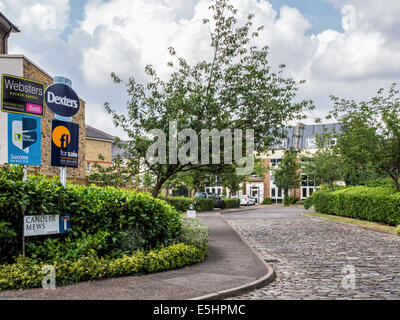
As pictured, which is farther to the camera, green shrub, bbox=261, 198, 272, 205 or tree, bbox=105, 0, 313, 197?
green shrub, bbox=261, 198, 272, 205

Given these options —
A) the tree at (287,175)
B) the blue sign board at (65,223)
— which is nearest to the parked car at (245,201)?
the tree at (287,175)

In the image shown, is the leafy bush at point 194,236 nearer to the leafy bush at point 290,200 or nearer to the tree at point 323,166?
the tree at point 323,166

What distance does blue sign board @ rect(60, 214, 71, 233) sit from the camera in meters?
7.98

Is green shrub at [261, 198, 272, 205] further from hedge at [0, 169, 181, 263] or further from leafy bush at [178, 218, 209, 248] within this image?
hedge at [0, 169, 181, 263]

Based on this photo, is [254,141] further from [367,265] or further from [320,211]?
[320,211]

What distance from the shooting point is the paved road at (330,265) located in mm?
7227

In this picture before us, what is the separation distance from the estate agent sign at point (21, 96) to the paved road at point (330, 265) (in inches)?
213

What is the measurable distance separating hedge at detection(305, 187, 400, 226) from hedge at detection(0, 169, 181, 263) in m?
13.1

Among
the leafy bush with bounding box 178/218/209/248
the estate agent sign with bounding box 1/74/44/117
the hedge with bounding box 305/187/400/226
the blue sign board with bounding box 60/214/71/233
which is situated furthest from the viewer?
the hedge with bounding box 305/187/400/226

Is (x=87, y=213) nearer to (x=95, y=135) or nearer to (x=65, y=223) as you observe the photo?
(x=65, y=223)

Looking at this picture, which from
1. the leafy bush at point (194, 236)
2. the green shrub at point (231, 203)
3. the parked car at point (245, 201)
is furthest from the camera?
the parked car at point (245, 201)

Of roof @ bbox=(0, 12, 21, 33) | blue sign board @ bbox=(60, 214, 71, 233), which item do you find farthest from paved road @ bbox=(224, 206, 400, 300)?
roof @ bbox=(0, 12, 21, 33)

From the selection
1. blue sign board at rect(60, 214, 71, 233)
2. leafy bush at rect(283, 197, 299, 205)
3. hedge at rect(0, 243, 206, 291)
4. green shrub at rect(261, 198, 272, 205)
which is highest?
blue sign board at rect(60, 214, 71, 233)
